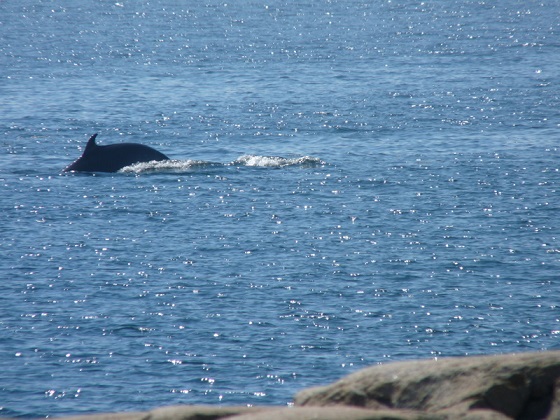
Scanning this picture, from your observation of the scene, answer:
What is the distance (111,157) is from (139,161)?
0.91 meters

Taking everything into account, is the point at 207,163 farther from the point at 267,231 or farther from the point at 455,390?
the point at 455,390

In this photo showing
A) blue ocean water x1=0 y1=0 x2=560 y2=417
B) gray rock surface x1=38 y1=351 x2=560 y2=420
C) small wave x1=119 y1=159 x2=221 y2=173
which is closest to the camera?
gray rock surface x1=38 y1=351 x2=560 y2=420

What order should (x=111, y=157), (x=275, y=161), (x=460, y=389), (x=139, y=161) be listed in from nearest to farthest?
1. (x=460, y=389)
2. (x=111, y=157)
3. (x=139, y=161)
4. (x=275, y=161)

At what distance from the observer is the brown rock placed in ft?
31.6

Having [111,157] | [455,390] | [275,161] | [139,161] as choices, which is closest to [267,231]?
[275,161]

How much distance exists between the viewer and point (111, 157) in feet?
111

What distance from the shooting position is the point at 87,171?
3344 centimetres

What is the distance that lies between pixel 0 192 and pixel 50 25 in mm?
80300

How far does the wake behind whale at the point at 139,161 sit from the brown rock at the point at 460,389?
2406 cm

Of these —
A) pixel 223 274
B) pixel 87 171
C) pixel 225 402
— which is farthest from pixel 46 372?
pixel 87 171

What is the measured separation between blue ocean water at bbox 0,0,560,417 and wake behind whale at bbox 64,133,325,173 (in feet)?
0.54

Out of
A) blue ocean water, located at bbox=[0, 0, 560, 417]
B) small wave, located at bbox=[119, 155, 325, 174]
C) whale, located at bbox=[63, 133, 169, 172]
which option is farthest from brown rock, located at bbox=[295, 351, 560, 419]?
whale, located at bbox=[63, 133, 169, 172]

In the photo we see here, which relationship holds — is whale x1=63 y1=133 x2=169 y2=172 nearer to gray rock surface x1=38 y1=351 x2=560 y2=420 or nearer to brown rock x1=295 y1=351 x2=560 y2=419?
gray rock surface x1=38 y1=351 x2=560 y2=420

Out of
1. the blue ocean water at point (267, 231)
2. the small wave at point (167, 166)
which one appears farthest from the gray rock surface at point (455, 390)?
the small wave at point (167, 166)
